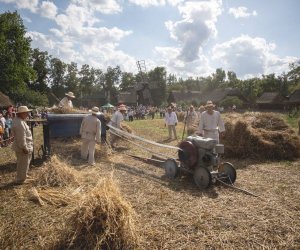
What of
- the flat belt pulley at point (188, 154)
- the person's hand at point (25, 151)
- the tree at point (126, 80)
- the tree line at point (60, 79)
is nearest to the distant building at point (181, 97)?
the tree line at point (60, 79)

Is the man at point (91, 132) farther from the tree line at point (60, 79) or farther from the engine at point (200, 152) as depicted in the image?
the tree line at point (60, 79)

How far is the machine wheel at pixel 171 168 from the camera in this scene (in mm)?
7824

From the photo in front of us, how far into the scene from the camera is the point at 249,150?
10688mm

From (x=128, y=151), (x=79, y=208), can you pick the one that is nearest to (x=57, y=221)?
(x=79, y=208)

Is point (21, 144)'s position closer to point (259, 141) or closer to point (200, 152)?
point (200, 152)

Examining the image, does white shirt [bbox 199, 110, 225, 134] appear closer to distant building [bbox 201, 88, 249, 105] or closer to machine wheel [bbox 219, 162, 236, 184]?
machine wheel [bbox 219, 162, 236, 184]

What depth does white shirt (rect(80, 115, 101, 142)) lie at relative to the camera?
9781mm

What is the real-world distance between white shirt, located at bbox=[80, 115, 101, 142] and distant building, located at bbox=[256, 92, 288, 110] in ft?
199

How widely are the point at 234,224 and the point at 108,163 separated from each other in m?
5.80

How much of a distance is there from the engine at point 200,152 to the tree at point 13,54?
1371 inches

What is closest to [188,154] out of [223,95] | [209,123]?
[209,123]

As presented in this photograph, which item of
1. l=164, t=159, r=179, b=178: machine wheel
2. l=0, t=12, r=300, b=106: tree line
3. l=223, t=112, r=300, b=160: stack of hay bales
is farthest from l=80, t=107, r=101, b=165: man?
l=0, t=12, r=300, b=106: tree line

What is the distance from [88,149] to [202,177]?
475cm

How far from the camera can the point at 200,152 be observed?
7281mm
